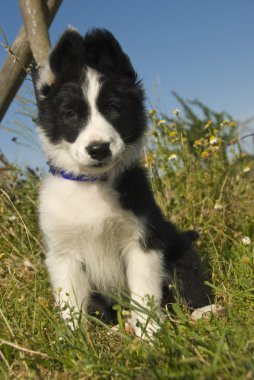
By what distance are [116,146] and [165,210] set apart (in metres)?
1.88

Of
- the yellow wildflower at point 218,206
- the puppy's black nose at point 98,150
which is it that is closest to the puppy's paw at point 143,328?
the puppy's black nose at point 98,150

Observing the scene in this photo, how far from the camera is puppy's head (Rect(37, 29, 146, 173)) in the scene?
2779 mm

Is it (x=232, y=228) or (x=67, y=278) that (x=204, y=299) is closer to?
(x=67, y=278)

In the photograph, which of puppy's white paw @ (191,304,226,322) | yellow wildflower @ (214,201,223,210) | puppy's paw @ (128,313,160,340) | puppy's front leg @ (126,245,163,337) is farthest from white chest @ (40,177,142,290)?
yellow wildflower @ (214,201,223,210)

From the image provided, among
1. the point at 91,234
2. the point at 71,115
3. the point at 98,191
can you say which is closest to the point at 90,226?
the point at 91,234

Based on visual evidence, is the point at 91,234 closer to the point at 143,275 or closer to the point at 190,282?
the point at 143,275

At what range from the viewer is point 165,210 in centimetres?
447

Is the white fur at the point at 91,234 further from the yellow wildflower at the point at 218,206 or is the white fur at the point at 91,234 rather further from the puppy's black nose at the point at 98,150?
the yellow wildflower at the point at 218,206

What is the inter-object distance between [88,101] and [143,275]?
3.73 ft

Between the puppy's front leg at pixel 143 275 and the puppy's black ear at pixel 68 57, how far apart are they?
124 cm

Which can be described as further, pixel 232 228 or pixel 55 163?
pixel 232 228

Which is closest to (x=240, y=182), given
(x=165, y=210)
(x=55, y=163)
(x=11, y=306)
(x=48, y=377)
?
(x=165, y=210)

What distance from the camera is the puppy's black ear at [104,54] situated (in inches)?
120

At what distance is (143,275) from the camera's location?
2852 millimetres
